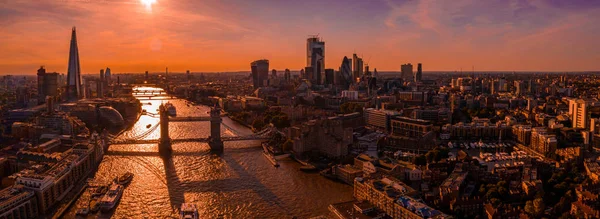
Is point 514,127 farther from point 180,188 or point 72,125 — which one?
point 72,125

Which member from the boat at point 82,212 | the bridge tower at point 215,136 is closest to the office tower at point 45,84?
the bridge tower at point 215,136

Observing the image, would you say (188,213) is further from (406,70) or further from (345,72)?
(406,70)

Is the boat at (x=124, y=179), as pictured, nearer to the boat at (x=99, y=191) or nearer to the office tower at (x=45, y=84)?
the boat at (x=99, y=191)

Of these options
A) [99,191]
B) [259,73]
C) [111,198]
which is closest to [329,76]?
[259,73]

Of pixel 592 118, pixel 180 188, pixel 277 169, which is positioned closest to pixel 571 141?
pixel 592 118

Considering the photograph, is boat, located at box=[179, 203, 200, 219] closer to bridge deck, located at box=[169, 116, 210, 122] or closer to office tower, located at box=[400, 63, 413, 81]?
bridge deck, located at box=[169, 116, 210, 122]

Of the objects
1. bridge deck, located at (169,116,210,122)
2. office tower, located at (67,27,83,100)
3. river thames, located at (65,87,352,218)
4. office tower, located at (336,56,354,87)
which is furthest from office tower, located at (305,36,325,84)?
river thames, located at (65,87,352,218)
